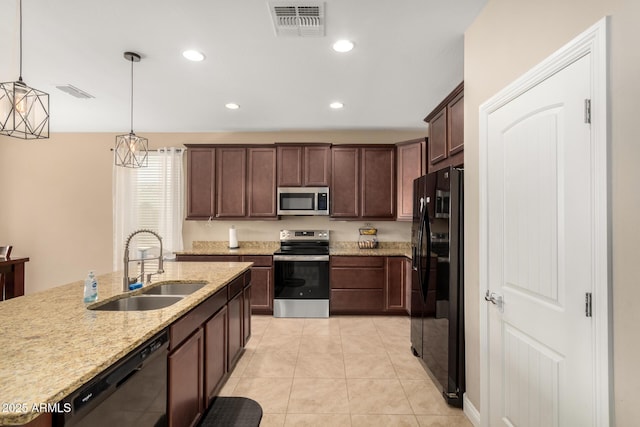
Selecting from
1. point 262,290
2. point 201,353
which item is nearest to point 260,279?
point 262,290

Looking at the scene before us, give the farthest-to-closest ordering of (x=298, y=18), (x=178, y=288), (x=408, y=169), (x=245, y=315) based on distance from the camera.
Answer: (x=408, y=169) < (x=245, y=315) < (x=178, y=288) < (x=298, y=18)

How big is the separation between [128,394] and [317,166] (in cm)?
363

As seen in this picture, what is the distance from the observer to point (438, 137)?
2793mm

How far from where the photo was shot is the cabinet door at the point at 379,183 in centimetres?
450

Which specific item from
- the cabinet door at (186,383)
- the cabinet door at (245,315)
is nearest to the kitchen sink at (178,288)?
the cabinet door at (186,383)

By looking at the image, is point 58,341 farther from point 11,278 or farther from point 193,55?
point 11,278


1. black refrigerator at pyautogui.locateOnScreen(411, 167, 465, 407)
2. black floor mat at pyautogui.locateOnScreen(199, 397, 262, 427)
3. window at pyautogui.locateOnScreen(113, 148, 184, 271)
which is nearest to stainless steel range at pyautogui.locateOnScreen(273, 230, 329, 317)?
black refrigerator at pyautogui.locateOnScreen(411, 167, 465, 407)

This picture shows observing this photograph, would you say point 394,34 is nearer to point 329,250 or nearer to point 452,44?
point 452,44

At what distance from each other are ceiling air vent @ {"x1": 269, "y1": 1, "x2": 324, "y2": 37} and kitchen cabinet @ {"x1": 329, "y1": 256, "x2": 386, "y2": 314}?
2.80 meters

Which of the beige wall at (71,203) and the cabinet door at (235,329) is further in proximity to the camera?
the beige wall at (71,203)

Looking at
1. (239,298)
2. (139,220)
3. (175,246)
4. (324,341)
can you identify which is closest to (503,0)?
(239,298)

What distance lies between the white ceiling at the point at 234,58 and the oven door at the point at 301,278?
1.97 m

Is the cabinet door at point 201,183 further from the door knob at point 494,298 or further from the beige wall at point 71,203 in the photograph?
the door knob at point 494,298

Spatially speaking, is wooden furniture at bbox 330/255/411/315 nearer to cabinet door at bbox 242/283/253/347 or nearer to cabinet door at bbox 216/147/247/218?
cabinet door at bbox 242/283/253/347
